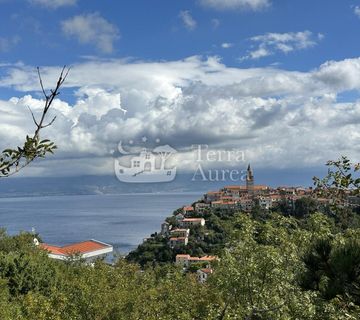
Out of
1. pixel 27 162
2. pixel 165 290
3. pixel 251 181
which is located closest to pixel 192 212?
pixel 251 181

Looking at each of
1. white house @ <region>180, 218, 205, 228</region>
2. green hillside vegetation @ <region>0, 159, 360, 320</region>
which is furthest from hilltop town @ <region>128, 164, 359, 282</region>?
green hillside vegetation @ <region>0, 159, 360, 320</region>

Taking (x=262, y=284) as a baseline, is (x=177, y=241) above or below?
below

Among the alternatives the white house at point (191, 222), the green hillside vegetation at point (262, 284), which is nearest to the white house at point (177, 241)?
the white house at point (191, 222)

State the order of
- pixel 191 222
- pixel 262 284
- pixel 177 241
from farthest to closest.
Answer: pixel 191 222, pixel 177 241, pixel 262 284

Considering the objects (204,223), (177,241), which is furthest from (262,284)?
(204,223)

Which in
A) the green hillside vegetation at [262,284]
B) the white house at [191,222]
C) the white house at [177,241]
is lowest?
the white house at [177,241]

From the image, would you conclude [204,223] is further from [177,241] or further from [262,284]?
[262,284]

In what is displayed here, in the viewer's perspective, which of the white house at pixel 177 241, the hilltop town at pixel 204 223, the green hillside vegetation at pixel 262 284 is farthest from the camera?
the white house at pixel 177 241

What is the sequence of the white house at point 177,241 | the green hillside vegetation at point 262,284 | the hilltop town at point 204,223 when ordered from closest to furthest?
1. the green hillside vegetation at point 262,284
2. the hilltop town at point 204,223
3. the white house at point 177,241

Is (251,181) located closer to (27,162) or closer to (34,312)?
(34,312)

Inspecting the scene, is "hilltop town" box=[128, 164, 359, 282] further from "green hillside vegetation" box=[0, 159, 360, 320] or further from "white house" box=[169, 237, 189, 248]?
"green hillside vegetation" box=[0, 159, 360, 320]

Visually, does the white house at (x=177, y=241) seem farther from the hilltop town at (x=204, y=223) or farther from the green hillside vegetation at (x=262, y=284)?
the green hillside vegetation at (x=262, y=284)

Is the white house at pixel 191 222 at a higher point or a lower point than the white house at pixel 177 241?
higher

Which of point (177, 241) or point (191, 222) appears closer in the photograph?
point (177, 241)
